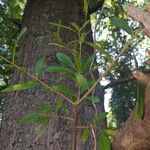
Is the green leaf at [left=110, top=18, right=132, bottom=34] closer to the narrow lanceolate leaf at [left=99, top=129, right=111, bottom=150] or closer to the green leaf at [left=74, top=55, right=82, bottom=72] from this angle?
the green leaf at [left=74, top=55, right=82, bottom=72]

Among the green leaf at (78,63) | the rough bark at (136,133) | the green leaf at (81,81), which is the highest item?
the green leaf at (78,63)

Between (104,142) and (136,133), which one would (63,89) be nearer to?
(104,142)

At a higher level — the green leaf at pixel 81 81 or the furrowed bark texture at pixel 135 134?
the green leaf at pixel 81 81

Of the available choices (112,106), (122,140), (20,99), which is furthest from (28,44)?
(112,106)

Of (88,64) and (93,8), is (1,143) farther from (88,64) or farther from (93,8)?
(93,8)

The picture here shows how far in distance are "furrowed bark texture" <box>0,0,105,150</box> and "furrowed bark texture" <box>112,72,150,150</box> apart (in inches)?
20.3

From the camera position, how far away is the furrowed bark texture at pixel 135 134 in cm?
129

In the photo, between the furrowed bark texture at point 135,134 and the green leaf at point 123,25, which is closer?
the green leaf at point 123,25

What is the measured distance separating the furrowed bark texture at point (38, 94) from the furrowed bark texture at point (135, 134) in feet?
1.69

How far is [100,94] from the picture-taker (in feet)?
8.55

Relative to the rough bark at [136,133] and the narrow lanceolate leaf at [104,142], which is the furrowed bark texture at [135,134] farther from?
the narrow lanceolate leaf at [104,142]

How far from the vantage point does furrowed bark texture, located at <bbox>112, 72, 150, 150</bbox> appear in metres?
1.29

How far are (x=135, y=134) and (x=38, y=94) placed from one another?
1001mm

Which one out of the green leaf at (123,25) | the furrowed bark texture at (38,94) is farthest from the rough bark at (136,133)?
the furrowed bark texture at (38,94)
